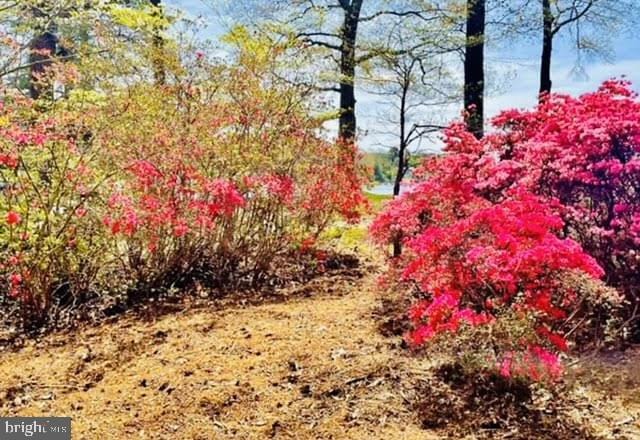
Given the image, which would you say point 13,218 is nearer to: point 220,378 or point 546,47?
point 220,378

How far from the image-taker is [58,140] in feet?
14.6

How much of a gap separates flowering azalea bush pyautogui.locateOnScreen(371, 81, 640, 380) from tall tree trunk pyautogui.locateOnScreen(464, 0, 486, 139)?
3.15 m

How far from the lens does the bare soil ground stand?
2.78m

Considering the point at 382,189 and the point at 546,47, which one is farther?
the point at 546,47

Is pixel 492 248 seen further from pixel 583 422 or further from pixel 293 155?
pixel 293 155

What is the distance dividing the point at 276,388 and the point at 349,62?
6.70 metres

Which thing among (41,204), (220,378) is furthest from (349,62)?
(220,378)

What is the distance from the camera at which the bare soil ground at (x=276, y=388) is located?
9.12 ft

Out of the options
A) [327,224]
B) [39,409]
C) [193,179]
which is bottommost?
[39,409]

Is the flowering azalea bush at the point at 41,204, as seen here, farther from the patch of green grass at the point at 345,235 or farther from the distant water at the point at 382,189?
the distant water at the point at 382,189

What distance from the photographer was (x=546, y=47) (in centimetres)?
918

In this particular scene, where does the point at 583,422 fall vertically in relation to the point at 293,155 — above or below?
below

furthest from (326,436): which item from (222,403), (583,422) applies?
(583,422)

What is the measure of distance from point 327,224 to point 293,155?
0.96 metres
